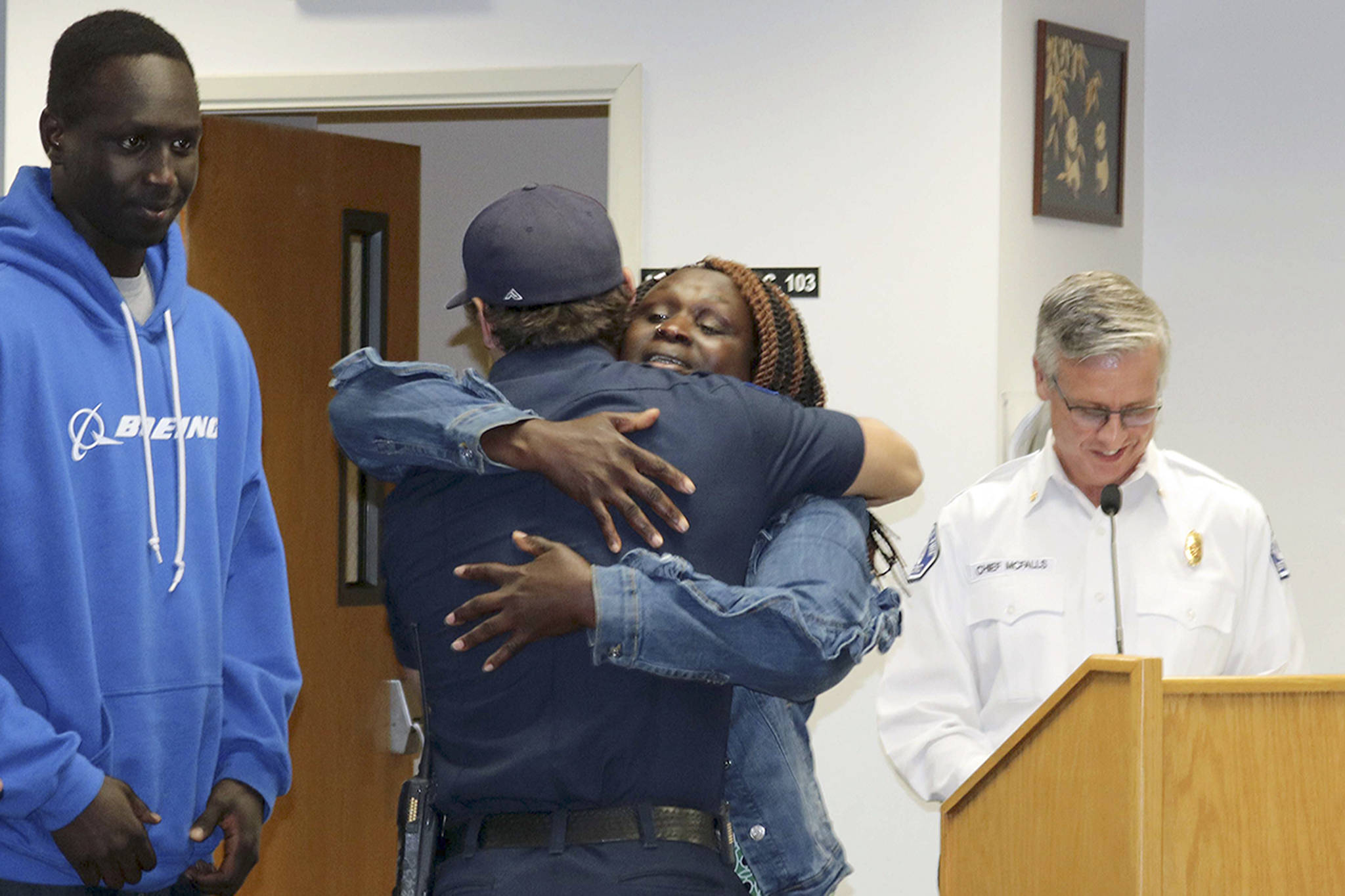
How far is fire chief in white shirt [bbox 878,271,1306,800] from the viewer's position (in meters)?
2.12

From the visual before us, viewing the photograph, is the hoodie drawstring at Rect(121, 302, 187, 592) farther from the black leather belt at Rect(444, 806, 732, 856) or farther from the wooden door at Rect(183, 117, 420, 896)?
the wooden door at Rect(183, 117, 420, 896)

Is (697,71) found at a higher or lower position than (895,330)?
higher

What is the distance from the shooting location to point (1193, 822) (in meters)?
1.48

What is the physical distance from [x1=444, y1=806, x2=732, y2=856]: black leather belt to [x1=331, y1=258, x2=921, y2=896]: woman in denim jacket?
5.4 inches

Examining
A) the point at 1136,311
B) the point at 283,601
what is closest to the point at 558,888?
the point at 283,601

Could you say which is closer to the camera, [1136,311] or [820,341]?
[1136,311]

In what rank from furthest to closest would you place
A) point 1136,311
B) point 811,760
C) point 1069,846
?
point 1136,311 → point 811,760 → point 1069,846

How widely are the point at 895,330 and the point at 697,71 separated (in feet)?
2.46

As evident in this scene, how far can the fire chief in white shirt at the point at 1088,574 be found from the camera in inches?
83.4

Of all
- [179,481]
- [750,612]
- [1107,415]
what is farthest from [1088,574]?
[179,481]

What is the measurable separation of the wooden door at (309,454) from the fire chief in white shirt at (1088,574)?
6.88 feet

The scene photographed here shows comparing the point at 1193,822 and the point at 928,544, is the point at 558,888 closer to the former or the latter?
the point at 1193,822

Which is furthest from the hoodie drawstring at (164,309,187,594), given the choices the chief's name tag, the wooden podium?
the chief's name tag

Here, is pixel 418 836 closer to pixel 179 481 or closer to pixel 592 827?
pixel 592 827
